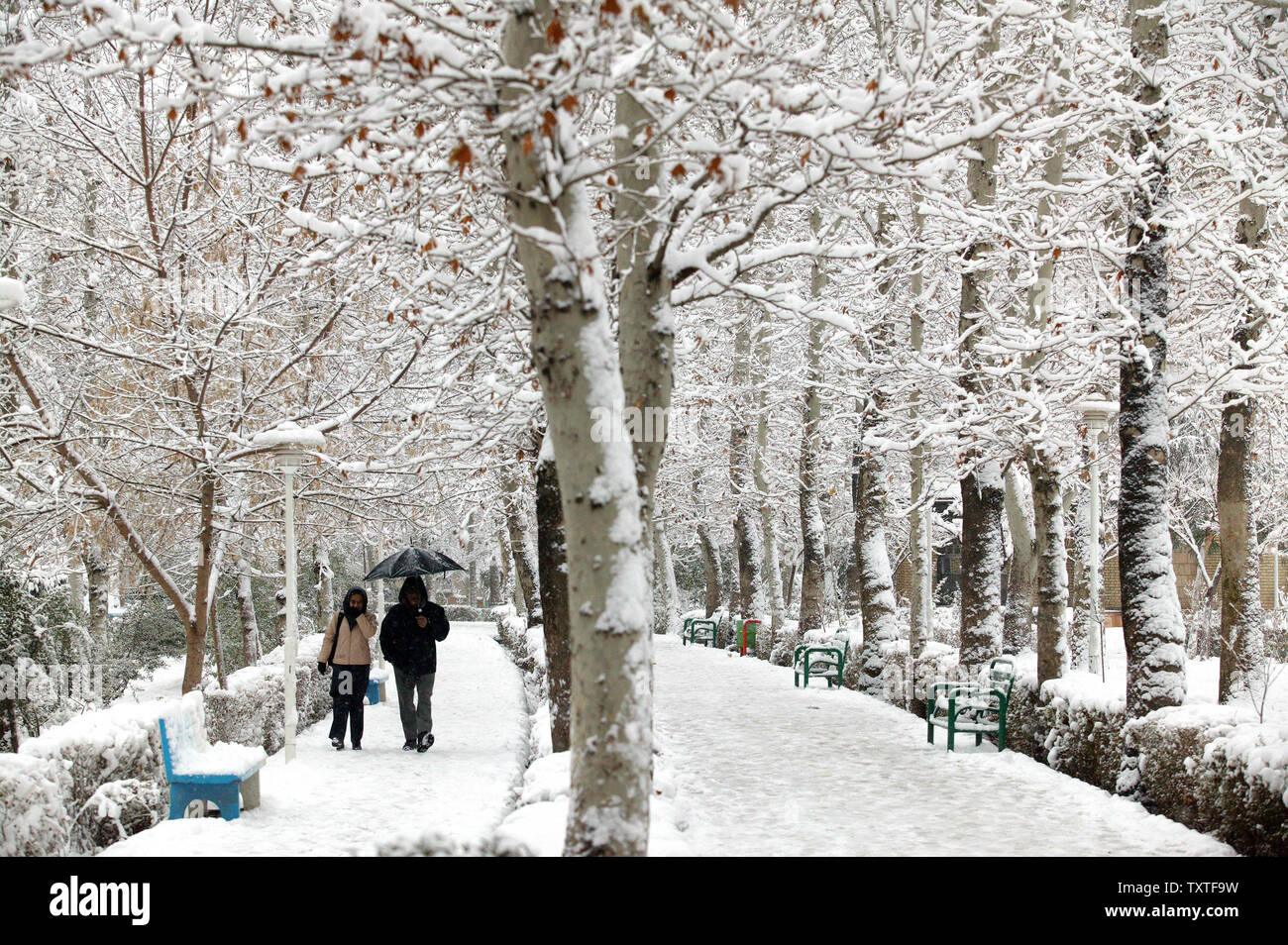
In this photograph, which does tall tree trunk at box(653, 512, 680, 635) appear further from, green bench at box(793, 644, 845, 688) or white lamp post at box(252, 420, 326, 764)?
white lamp post at box(252, 420, 326, 764)

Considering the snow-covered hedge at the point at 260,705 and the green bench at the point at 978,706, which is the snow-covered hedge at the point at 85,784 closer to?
the snow-covered hedge at the point at 260,705

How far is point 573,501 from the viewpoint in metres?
5.66

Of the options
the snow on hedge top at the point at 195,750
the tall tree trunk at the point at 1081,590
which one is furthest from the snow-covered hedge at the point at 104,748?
the tall tree trunk at the point at 1081,590

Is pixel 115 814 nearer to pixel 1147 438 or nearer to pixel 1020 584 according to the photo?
pixel 1147 438

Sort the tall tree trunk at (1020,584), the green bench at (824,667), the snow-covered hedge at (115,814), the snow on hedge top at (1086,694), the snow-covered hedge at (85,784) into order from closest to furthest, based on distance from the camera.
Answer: the snow-covered hedge at (85,784)
the snow-covered hedge at (115,814)
the snow on hedge top at (1086,694)
the tall tree trunk at (1020,584)
the green bench at (824,667)

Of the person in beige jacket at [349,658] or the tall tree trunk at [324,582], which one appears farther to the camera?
the tall tree trunk at [324,582]

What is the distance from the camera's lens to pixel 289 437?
10961mm

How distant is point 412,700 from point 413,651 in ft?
2.30

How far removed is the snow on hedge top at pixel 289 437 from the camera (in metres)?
11.0

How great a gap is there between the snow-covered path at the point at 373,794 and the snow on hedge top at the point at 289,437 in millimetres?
3145

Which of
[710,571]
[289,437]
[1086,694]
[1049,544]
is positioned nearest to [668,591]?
[710,571]

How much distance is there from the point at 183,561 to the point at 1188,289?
1811 centimetres

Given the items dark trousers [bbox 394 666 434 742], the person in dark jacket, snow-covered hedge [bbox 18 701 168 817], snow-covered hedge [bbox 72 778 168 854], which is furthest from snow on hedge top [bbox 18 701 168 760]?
dark trousers [bbox 394 666 434 742]

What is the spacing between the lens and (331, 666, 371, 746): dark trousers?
1297cm
